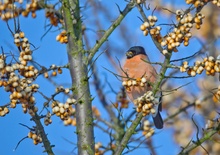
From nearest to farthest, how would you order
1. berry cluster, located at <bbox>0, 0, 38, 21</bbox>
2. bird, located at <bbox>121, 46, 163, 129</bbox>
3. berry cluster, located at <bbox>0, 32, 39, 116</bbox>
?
1. berry cluster, located at <bbox>0, 32, 39, 116</bbox>
2. berry cluster, located at <bbox>0, 0, 38, 21</bbox>
3. bird, located at <bbox>121, 46, 163, 129</bbox>

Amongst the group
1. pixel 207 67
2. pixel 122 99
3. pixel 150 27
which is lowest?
pixel 207 67

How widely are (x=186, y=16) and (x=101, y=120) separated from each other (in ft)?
9.17

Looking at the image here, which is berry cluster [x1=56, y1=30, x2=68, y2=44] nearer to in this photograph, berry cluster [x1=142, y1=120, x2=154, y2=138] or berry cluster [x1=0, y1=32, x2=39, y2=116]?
berry cluster [x1=0, y1=32, x2=39, y2=116]

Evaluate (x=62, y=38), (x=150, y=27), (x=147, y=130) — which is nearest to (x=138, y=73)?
(x=147, y=130)

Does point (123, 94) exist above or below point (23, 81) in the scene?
above

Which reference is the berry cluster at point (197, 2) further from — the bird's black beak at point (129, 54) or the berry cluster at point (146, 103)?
the bird's black beak at point (129, 54)

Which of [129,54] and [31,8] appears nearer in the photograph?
[31,8]

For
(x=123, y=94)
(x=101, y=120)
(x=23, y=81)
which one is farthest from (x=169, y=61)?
(x=101, y=120)

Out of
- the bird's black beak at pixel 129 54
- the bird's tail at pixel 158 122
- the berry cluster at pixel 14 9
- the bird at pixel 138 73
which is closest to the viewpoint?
the berry cluster at pixel 14 9

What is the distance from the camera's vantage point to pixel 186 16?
3746mm

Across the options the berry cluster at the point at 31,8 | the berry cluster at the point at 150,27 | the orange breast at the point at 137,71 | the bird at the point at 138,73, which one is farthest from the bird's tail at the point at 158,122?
the berry cluster at the point at 31,8

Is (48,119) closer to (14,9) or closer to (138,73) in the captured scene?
(14,9)

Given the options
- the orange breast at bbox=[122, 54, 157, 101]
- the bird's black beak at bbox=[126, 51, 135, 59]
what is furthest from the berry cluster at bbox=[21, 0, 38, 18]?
the bird's black beak at bbox=[126, 51, 135, 59]

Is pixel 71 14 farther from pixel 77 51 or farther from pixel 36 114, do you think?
pixel 36 114
